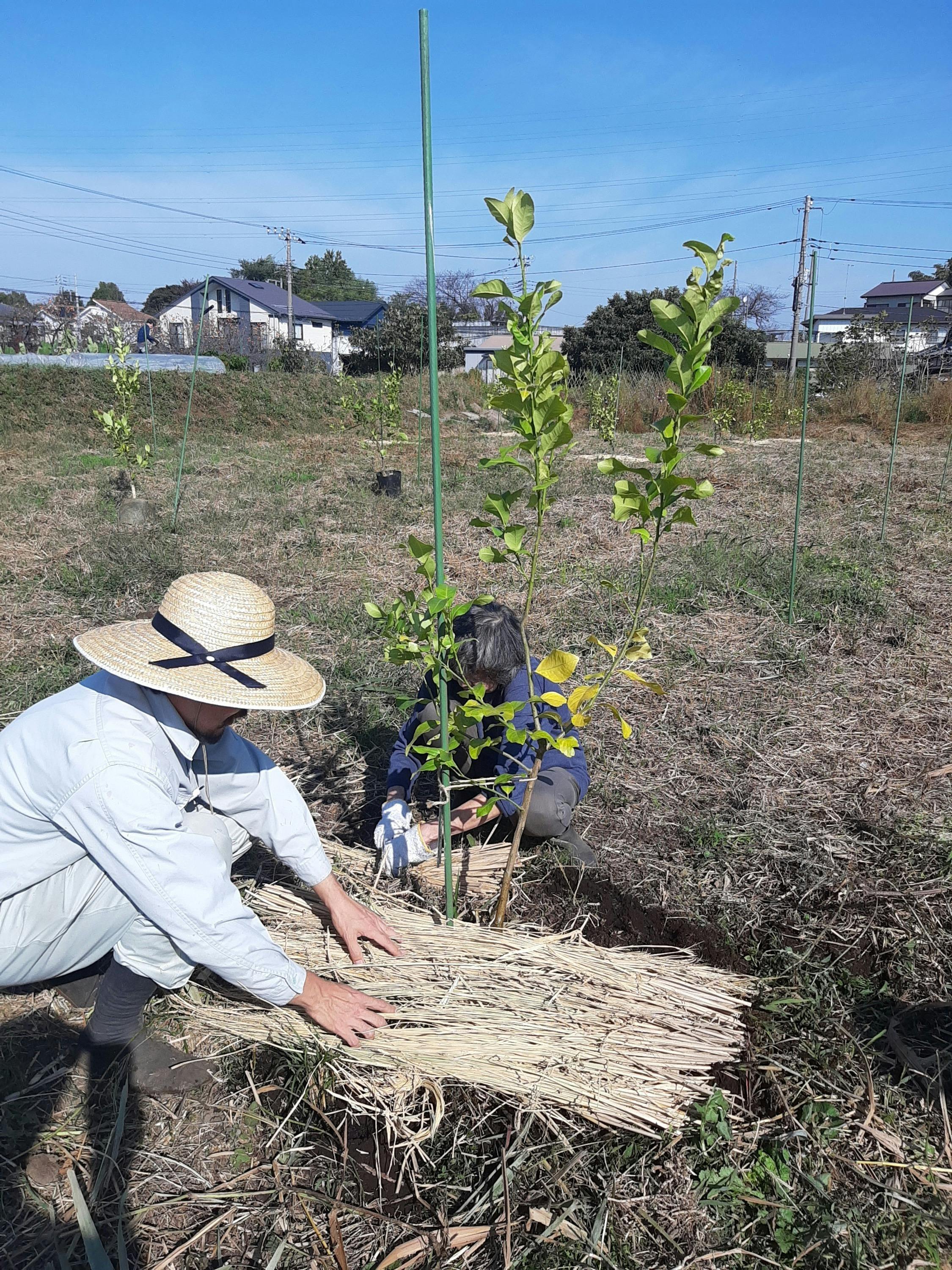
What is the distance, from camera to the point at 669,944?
2.32 meters

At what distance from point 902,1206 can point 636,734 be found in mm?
2087

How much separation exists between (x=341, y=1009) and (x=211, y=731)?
Answer: 0.68 metres

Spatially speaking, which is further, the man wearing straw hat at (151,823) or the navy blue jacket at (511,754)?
the navy blue jacket at (511,754)

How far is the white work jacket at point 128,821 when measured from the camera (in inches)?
64.7

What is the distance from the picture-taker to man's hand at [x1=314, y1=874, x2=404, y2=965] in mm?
2086

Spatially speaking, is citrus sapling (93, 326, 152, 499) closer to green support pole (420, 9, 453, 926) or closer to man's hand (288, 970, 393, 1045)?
green support pole (420, 9, 453, 926)

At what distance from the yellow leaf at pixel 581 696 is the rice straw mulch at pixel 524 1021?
0.65m

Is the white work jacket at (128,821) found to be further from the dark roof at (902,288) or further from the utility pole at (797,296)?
the dark roof at (902,288)

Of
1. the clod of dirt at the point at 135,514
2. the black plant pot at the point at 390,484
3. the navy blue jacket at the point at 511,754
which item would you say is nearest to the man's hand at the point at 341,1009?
the navy blue jacket at the point at 511,754

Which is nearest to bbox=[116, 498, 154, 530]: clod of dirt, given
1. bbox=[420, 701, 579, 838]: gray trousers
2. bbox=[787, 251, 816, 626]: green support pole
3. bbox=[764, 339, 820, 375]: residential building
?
bbox=[787, 251, 816, 626]: green support pole

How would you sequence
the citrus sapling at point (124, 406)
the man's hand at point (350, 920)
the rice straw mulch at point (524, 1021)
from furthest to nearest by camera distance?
the citrus sapling at point (124, 406) < the man's hand at point (350, 920) < the rice straw mulch at point (524, 1021)

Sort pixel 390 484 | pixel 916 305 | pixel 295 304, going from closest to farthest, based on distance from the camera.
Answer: pixel 390 484 → pixel 916 305 → pixel 295 304

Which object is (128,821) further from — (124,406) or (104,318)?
(104,318)

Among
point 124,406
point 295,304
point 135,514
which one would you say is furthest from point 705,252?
point 295,304
